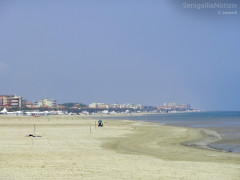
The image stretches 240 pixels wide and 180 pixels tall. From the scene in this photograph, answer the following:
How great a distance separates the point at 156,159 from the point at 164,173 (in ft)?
11.8

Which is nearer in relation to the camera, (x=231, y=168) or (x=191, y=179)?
(x=191, y=179)

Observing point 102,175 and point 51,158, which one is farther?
point 51,158

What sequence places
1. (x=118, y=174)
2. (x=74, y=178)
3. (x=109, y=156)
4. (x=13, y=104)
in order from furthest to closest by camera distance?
(x=13, y=104) < (x=109, y=156) < (x=118, y=174) < (x=74, y=178)

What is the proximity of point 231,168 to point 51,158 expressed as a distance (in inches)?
272

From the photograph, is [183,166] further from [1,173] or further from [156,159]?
[1,173]

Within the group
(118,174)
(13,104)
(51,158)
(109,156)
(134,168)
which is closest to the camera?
(118,174)

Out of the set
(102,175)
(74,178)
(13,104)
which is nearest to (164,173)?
(102,175)

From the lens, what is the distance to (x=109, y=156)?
17016mm

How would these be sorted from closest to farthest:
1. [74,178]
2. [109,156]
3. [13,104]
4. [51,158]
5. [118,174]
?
[74,178], [118,174], [51,158], [109,156], [13,104]

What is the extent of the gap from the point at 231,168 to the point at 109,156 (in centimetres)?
534

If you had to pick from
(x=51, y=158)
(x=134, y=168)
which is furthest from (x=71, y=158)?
(x=134, y=168)

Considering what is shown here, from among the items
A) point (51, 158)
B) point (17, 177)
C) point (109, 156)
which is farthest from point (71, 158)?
point (17, 177)

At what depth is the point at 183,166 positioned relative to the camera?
14289 millimetres

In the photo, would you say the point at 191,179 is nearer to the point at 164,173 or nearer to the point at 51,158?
the point at 164,173
